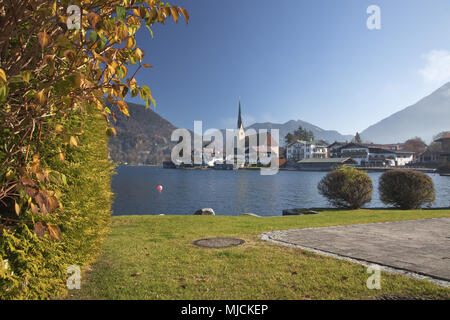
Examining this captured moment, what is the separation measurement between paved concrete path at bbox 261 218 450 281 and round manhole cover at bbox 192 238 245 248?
0.99 metres

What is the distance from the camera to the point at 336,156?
139m

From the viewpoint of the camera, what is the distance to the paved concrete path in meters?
5.39

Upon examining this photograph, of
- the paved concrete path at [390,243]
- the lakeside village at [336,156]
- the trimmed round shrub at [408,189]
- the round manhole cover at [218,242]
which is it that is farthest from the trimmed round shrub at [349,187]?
the lakeside village at [336,156]

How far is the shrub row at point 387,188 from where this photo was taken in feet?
67.3

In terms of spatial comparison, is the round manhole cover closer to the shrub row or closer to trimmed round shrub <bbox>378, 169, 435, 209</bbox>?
the shrub row

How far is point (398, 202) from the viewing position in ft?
69.4

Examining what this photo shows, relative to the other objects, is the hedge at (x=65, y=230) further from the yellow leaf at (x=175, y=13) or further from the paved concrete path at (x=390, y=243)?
the paved concrete path at (x=390, y=243)

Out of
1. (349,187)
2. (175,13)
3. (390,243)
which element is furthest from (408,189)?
(175,13)

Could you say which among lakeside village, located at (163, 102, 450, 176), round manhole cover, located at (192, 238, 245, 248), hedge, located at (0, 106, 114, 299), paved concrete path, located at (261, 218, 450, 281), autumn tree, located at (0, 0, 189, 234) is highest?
lakeside village, located at (163, 102, 450, 176)

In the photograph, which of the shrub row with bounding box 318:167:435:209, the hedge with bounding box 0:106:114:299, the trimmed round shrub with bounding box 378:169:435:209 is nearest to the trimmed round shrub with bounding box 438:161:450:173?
the trimmed round shrub with bounding box 378:169:435:209

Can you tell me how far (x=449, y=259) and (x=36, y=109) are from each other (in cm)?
726
